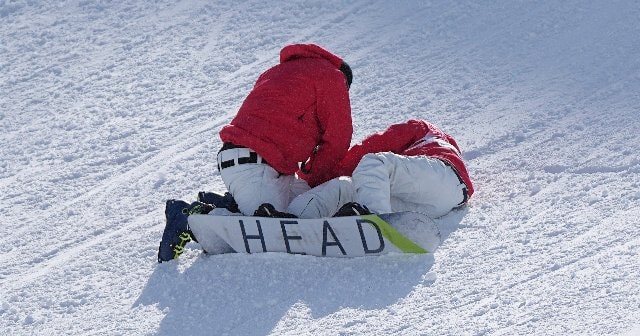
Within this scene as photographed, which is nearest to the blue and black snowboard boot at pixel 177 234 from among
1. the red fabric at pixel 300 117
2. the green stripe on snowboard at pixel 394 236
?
the red fabric at pixel 300 117

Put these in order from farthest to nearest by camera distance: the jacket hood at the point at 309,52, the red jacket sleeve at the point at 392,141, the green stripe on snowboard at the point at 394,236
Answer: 1. the red jacket sleeve at the point at 392,141
2. the jacket hood at the point at 309,52
3. the green stripe on snowboard at the point at 394,236

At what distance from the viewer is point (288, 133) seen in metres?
4.50

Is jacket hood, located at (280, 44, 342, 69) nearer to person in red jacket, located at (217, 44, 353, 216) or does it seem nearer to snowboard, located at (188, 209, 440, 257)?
person in red jacket, located at (217, 44, 353, 216)

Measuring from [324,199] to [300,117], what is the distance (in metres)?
0.42

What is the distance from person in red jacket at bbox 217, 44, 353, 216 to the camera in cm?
443

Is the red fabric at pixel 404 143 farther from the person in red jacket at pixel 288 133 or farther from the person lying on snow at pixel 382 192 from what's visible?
the person in red jacket at pixel 288 133

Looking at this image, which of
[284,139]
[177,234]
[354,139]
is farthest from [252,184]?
[354,139]

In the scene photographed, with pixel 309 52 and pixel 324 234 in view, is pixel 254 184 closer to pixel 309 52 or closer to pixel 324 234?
pixel 324 234

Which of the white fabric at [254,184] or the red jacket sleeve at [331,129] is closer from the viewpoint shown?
the white fabric at [254,184]

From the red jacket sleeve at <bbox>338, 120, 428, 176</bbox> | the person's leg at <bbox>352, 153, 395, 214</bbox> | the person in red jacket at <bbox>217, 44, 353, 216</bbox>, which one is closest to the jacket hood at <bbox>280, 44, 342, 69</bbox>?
the person in red jacket at <bbox>217, 44, 353, 216</bbox>

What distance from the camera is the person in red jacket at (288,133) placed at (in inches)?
174

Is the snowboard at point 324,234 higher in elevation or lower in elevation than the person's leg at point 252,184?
lower

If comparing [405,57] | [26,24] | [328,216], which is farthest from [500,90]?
[26,24]

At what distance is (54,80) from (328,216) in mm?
3437
